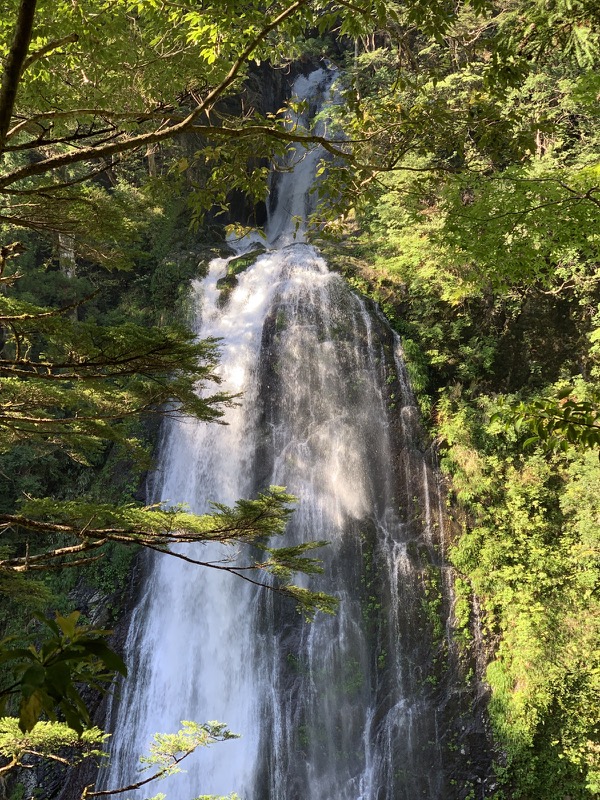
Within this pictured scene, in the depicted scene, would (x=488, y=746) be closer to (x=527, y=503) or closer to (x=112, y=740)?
(x=527, y=503)

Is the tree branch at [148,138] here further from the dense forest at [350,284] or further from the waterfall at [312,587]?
the waterfall at [312,587]

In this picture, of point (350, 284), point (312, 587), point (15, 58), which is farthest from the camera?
point (350, 284)

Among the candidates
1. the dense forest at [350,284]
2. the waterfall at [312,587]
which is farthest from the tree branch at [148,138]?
the waterfall at [312,587]

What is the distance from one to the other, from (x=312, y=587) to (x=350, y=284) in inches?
287

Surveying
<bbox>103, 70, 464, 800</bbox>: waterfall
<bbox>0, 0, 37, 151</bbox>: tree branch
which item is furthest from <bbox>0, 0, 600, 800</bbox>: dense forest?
<bbox>103, 70, 464, 800</bbox>: waterfall

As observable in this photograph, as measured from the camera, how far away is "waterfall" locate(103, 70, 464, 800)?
8664 millimetres

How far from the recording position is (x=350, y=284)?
13.3 m

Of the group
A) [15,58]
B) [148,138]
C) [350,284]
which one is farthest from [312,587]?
[15,58]

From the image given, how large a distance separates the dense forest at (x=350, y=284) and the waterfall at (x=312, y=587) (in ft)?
2.41

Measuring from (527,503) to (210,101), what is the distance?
9653 mm

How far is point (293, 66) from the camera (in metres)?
22.3

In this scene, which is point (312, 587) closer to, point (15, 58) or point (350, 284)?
point (350, 284)

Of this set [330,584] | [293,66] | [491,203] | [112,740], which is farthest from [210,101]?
[293,66]

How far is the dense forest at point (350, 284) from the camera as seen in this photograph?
2980 mm
